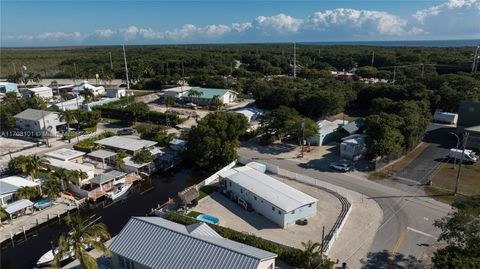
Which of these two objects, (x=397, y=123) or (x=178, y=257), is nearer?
(x=178, y=257)

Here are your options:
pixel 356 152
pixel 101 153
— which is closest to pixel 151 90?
pixel 101 153

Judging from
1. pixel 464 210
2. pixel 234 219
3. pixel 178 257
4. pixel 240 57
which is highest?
pixel 240 57

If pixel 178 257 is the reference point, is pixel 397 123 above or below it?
above

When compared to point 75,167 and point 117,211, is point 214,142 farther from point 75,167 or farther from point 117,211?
point 75,167

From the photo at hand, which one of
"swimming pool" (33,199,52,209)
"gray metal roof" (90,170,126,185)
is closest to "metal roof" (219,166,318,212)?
"gray metal roof" (90,170,126,185)

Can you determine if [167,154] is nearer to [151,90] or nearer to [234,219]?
[234,219]

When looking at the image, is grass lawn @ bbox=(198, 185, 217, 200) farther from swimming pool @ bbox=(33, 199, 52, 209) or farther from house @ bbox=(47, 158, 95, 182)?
swimming pool @ bbox=(33, 199, 52, 209)
